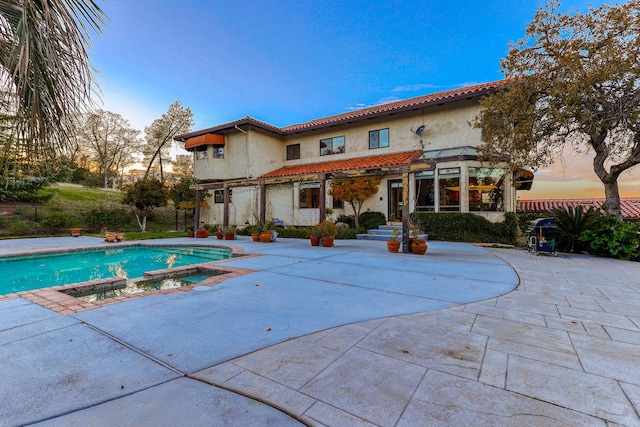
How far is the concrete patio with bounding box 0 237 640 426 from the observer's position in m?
1.89

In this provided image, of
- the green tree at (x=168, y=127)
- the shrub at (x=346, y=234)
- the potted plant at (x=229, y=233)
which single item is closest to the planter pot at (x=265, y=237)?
the potted plant at (x=229, y=233)

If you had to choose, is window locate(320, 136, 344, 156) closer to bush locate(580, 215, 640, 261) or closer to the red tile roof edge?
bush locate(580, 215, 640, 261)

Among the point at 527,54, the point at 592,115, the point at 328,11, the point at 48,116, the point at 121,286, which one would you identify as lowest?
the point at 121,286

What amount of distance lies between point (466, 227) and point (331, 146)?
9398 millimetres

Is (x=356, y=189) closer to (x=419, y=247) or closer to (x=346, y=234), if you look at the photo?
(x=346, y=234)

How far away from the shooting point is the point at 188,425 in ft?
5.78

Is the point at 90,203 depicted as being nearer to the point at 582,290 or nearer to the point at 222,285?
the point at 222,285

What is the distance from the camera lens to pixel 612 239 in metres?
8.66

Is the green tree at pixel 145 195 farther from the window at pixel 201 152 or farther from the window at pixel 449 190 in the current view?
the window at pixel 449 190

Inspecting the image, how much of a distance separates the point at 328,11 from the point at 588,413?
1497 cm

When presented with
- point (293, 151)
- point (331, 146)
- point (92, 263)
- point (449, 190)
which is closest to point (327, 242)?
point (449, 190)

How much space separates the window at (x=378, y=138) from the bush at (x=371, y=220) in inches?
157

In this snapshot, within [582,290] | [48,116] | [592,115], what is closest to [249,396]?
[48,116]

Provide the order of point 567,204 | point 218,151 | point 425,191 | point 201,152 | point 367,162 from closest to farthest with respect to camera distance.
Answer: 1. point 367,162
2. point 425,191
3. point 218,151
4. point 201,152
5. point 567,204
